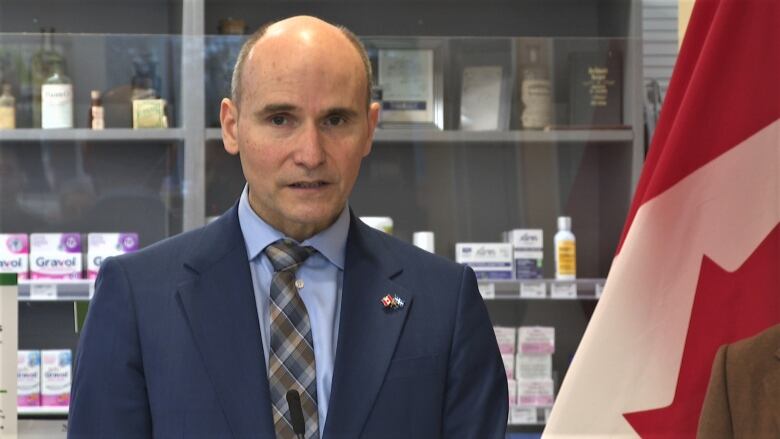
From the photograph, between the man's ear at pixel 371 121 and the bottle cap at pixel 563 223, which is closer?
the man's ear at pixel 371 121

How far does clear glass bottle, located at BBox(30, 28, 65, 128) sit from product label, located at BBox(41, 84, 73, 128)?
19 millimetres

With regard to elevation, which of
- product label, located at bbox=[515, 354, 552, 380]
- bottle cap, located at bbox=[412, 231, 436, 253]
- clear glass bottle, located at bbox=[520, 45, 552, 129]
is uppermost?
clear glass bottle, located at bbox=[520, 45, 552, 129]

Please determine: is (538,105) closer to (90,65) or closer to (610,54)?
(610,54)

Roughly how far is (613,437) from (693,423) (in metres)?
0.16

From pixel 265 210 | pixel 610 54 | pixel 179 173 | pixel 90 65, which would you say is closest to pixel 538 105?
pixel 610 54

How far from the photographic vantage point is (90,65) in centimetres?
396

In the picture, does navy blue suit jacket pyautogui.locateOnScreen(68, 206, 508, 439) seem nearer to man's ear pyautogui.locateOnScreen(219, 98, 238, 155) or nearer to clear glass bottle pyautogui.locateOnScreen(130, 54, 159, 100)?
man's ear pyautogui.locateOnScreen(219, 98, 238, 155)

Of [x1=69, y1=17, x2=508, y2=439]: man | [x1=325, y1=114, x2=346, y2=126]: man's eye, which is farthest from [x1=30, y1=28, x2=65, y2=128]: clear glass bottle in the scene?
[x1=325, y1=114, x2=346, y2=126]: man's eye

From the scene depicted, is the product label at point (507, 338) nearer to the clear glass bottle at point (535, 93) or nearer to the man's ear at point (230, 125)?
the clear glass bottle at point (535, 93)

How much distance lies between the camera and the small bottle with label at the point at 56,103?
3.93 metres

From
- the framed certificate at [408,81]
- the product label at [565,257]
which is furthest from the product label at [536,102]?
the product label at [565,257]

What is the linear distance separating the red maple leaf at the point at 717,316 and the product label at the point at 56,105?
249 centimetres

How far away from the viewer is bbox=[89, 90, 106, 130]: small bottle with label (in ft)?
12.9

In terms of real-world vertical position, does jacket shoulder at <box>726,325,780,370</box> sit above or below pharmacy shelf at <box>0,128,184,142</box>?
below
